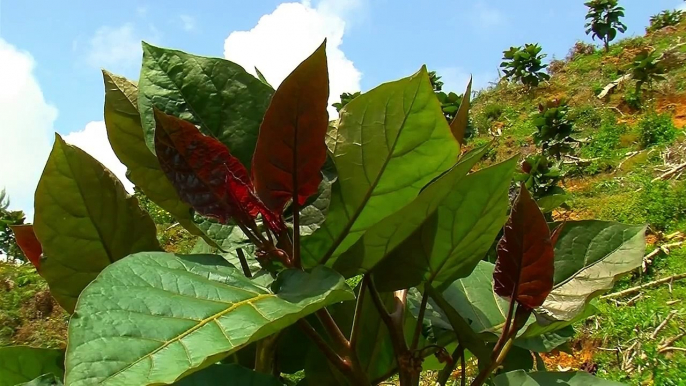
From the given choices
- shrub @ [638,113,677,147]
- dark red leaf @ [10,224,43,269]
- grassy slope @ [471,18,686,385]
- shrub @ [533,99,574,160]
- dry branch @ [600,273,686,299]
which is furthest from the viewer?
shrub @ [533,99,574,160]

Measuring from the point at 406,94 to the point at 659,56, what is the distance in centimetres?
840

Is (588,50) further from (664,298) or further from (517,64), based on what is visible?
(664,298)

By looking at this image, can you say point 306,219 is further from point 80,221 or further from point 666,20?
point 666,20

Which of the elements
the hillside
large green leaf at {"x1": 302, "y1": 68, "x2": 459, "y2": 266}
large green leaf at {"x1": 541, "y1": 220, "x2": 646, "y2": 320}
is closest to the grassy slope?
the hillside

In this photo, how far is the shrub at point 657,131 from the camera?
545 cm

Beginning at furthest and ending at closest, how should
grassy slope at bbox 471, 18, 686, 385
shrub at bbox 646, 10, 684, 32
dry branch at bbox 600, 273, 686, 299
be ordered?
shrub at bbox 646, 10, 684, 32 < dry branch at bbox 600, 273, 686, 299 < grassy slope at bbox 471, 18, 686, 385

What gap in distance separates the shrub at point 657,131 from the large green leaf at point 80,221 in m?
5.77

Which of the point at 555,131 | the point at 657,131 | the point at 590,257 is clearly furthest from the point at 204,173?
the point at 657,131

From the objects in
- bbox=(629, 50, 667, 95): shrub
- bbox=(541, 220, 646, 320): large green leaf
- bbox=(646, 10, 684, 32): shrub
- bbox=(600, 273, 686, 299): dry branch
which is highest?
bbox=(646, 10, 684, 32): shrub

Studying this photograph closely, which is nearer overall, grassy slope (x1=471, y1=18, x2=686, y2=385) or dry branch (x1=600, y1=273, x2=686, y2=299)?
grassy slope (x1=471, y1=18, x2=686, y2=385)

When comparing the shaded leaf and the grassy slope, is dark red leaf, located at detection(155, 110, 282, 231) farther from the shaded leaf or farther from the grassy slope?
the grassy slope

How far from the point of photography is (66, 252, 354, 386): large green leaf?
0.71 ft

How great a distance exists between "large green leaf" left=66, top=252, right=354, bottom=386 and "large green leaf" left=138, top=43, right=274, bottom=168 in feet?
0.34

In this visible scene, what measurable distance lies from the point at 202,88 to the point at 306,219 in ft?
0.33
